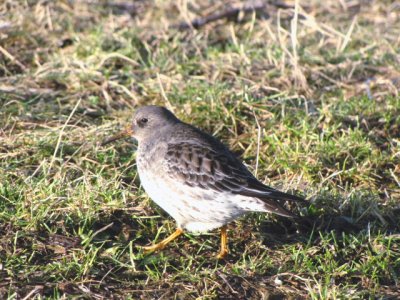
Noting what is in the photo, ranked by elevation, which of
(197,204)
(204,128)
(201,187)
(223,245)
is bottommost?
(204,128)

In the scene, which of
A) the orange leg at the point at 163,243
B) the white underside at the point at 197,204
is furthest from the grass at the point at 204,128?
the white underside at the point at 197,204

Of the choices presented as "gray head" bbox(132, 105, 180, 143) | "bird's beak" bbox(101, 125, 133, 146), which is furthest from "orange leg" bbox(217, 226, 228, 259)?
"bird's beak" bbox(101, 125, 133, 146)

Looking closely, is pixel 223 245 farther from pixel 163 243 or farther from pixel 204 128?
pixel 204 128

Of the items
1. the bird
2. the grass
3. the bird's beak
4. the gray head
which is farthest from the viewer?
the bird's beak

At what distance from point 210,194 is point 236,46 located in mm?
3319

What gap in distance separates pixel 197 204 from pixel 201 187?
119mm

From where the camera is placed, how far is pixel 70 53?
8.26 metres

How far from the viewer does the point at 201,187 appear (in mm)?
5402

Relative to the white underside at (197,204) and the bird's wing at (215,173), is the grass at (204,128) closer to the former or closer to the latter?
the white underside at (197,204)

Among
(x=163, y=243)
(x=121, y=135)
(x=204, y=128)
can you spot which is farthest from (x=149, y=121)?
(x=163, y=243)

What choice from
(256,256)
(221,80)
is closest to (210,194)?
(256,256)

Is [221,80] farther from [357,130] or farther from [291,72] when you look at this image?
[357,130]

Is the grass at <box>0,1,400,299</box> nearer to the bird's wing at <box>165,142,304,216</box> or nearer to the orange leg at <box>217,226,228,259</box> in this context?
the orange leg at <box>217,226,228,259</box>

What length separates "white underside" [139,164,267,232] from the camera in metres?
5.33
